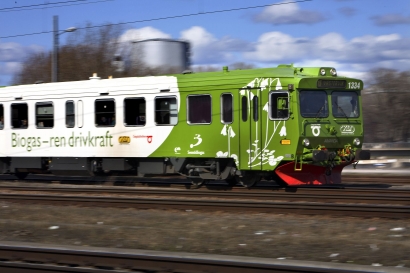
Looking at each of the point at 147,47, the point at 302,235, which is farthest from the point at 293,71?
the point at 147,47

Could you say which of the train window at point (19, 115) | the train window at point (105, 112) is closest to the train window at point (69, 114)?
the train window at point (105, 112)

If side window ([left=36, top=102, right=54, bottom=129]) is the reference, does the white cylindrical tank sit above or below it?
above

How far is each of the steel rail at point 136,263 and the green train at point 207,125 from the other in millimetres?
8132

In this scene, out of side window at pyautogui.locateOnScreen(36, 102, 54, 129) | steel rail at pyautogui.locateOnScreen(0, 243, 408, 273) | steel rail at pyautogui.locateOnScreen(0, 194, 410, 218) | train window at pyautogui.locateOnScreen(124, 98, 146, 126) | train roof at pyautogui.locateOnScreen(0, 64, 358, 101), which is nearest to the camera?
steel rail at pyautogui.locateOnScreen(0, 243, 408, 273)

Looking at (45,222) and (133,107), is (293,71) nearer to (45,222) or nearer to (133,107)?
(133,107)

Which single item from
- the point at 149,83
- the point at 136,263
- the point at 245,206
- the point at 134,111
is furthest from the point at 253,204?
the point at 134,111

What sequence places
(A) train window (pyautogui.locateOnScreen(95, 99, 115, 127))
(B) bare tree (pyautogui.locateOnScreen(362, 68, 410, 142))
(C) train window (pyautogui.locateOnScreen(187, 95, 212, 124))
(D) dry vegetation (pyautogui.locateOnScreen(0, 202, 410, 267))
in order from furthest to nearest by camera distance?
1. (B) bare tree (pyautogui.locateOnScreen(362, 68, 410, 142))
2. (A) train window (pyautogui.locateOnScreen(95, 99, 115, 127))
3. (C) train window (pyautogui.locateOnScreen(187, 95, 212, 124))
4. (D) dry vegetation (pyautogui.locateOnScreen(0, 202, 410, 267))

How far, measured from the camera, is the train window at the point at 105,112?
736 inches

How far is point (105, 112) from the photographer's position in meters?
18.8

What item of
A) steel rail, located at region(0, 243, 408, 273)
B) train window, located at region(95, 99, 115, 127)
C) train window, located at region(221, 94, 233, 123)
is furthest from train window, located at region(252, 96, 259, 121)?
steel rail, located at region(0, 243, 408, 273)

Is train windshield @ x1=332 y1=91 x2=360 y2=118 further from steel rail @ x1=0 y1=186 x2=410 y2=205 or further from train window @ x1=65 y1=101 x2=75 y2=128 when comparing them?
train window @ x1=65 y1=101 x2=75 y2=128

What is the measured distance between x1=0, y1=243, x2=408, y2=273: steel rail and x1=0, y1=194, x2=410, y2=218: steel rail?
14.7 ft

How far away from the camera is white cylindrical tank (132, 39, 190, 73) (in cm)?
4247

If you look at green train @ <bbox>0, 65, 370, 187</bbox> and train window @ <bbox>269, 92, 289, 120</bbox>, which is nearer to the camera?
train window @ <bbox>269, 92, 289, 120</bbox>
